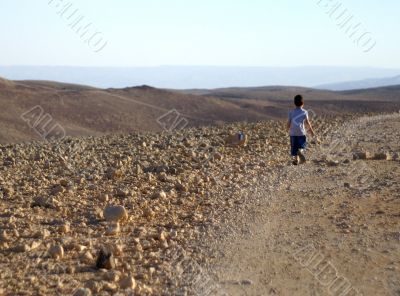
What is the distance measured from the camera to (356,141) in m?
15.2

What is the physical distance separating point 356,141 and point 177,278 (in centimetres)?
1045

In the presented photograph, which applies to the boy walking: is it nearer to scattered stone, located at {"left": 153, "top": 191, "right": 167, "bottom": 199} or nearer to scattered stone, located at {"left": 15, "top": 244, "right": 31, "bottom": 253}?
scattered stone, located at {"left": 153, "top": 191, "right": 167, "bottom": 199}

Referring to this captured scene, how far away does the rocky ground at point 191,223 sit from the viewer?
214 inches

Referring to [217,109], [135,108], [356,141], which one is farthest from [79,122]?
[356,141]

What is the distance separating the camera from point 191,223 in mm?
7234

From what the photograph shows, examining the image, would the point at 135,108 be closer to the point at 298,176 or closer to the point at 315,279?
the point at 298,176

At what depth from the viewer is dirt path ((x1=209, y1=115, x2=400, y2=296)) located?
17.7 feet

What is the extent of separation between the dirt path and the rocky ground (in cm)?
2

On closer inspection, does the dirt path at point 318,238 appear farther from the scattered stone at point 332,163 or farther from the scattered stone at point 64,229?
the scattered stone at point 64,229

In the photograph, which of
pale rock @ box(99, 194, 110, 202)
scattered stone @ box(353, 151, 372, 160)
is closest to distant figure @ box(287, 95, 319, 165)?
scattered stone @ box(353, 151, 372, 160)

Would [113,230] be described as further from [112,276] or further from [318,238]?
[318,238]

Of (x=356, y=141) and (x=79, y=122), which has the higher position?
(x=356, y=141)

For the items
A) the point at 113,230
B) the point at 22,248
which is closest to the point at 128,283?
the point at 22,248

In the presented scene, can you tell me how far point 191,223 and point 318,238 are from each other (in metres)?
1.35
